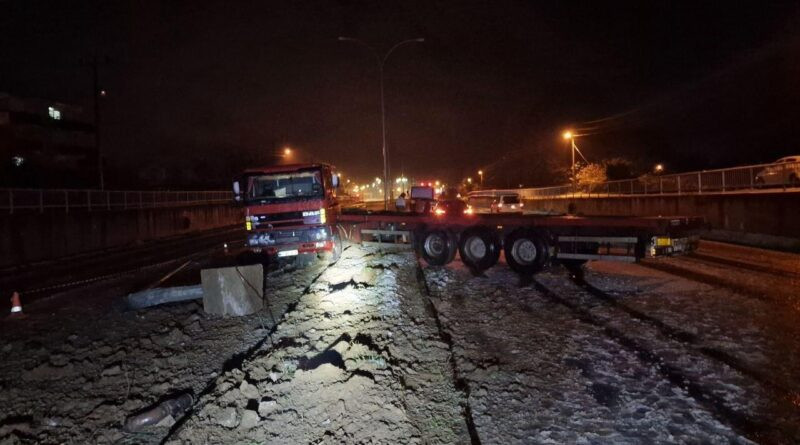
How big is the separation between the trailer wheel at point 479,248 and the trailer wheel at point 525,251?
1.00ft

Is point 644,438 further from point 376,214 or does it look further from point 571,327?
point 376,214

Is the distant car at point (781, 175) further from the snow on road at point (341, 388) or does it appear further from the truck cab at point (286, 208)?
the snow on road at point (341, 388)

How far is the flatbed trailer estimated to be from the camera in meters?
10.0

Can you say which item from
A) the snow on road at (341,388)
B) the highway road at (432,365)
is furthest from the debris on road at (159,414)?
the snow on road at (341,388)

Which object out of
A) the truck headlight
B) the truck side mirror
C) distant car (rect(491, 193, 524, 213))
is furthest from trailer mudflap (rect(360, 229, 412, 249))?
distant car (rect(491, 193, 524, 213))

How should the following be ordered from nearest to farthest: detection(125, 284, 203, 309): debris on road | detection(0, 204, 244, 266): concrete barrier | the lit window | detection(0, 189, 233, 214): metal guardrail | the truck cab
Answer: detection(125, 284, 203, 309): debris on road → the truck cab → detection(0, 204, 244, 266): concrete barrier → detection(0, 189, 233, 214): metal guardrail → the lit window

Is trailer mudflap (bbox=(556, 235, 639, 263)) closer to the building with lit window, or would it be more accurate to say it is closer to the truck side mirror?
the truck side mirror

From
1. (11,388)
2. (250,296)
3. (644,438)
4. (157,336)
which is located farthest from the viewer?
(250,296)

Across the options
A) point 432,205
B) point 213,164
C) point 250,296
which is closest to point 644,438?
point 250,296

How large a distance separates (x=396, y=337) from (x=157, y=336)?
12.0ft

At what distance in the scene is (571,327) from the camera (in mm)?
7223

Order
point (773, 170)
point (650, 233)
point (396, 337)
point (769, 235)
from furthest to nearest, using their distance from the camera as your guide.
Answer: point (773, 170) → point (769, 235) → point (650, 233) → point (396, 337)

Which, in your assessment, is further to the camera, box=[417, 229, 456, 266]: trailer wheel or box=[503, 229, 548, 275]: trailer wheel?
box=[417, 229, 456, 266]: trailer wheel

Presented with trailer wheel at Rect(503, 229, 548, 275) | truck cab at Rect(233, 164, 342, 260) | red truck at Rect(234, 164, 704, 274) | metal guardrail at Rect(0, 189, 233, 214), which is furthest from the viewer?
metal guardrail at Rect(0, 189, 233, 214)
